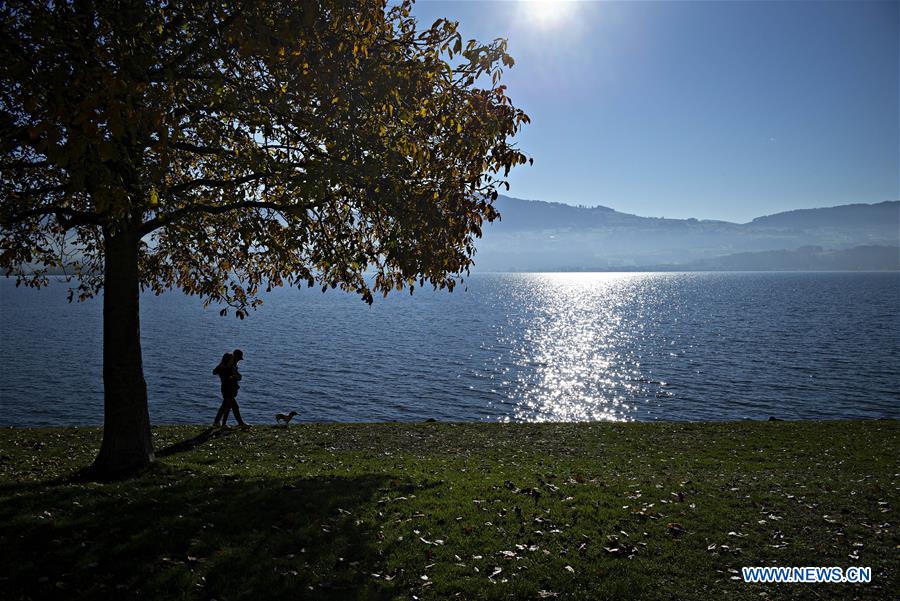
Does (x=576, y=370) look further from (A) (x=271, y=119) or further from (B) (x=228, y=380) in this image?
(A) (x=271, y=119)

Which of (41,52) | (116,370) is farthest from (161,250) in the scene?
(41,52)

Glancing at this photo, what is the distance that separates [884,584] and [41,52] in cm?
1696

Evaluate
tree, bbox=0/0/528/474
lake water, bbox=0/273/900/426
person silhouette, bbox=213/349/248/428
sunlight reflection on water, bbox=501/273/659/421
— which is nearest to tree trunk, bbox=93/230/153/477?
tree, bbox=0/0/528/474

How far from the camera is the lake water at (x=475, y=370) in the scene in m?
45.1

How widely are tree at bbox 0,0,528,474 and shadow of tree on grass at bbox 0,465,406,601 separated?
3445 millimetres

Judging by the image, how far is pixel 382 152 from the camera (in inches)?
468

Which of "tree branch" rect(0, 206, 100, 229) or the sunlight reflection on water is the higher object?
"tree branch" rect(0, 206, 100, 229)

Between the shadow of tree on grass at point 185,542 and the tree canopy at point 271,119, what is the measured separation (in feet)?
18.2

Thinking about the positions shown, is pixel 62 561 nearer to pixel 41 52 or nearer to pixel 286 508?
pixel 286 508

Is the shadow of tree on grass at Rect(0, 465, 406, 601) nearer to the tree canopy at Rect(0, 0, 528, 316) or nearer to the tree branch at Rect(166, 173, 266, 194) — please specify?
the tree canopy at Rect(0, 0, 528, 316)

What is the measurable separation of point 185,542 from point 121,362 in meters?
6.82

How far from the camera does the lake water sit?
45125mm

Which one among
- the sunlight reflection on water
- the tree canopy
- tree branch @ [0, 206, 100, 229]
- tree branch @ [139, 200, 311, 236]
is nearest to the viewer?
the tree canopy

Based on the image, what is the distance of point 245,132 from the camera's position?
12938 mm
